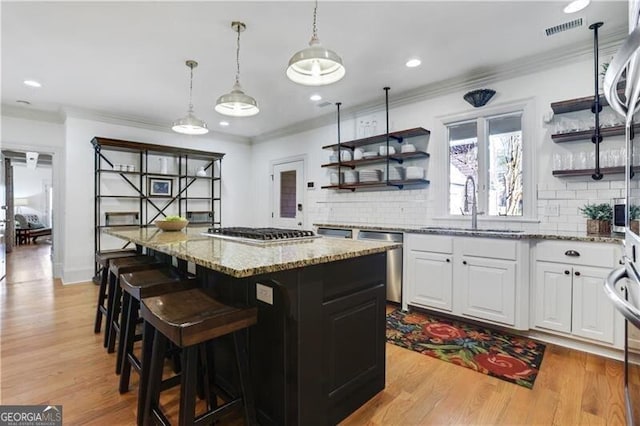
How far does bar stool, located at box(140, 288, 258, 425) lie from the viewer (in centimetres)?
122

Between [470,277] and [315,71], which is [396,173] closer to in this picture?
[470,277]

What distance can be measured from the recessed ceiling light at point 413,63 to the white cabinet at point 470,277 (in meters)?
1.78

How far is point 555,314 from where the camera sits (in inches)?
101

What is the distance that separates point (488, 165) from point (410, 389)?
257 centimetres

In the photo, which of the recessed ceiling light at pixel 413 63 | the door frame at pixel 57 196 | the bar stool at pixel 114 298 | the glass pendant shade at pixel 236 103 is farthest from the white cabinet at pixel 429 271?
the door frame at pixel 57 196

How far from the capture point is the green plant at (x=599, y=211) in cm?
260

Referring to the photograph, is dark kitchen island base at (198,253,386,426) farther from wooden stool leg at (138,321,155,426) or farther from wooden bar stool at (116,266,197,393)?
wooden stool leg at (138,321,155,426)

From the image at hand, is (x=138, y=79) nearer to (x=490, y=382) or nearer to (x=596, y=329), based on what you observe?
(x=490, y=382)

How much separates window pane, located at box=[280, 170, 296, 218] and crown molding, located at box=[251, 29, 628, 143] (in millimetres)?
1273

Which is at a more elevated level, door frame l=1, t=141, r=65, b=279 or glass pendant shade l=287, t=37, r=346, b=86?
glass pendant shade l=287, t=37, r=346, b=86

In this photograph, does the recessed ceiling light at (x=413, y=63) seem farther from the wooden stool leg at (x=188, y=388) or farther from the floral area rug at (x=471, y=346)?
the wooden stool leg at (x=188, y=388)

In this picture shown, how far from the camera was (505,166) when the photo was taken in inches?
133

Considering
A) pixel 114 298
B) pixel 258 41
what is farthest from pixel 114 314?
pixel 258 41

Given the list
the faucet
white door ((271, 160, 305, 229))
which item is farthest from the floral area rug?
white door ((271, 160, 305, 229))
